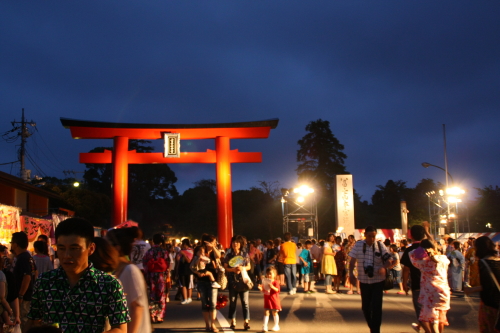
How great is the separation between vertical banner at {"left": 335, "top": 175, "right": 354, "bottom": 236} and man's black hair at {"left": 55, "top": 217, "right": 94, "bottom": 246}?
27140mm

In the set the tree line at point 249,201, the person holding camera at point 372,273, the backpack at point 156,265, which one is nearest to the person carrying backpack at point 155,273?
the backpack at point 156,265

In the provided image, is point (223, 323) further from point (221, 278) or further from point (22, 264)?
point (22, 264)

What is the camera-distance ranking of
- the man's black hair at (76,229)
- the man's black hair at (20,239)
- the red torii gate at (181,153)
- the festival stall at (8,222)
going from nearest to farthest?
the man's black hair at (76,229), the man's black hair at (20,239), the festival stall at (8,222), the red torii gate at (181,153)

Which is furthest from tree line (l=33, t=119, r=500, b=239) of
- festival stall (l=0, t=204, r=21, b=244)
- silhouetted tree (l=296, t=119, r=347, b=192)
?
festival stall (l=0, t=204, r=21, b=244)

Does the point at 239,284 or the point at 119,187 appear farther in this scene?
the point at 119,187

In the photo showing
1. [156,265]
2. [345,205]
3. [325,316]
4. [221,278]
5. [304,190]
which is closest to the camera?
[221,278]

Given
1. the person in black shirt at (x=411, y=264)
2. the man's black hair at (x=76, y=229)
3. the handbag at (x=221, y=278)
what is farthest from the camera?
the handbag at (x=221, y=278)

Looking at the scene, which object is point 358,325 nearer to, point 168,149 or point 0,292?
point 0,292

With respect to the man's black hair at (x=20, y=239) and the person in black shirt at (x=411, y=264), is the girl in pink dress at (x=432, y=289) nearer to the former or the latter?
the person in black shirt at (x=411, y=264)

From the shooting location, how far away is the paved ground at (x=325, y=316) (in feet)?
32.7

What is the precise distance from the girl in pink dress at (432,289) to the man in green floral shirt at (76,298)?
19.2 ft

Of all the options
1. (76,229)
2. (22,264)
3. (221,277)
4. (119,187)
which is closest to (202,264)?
(221,277)

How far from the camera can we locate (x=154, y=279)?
10.9 m

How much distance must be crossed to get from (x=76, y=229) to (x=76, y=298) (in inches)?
15.3
